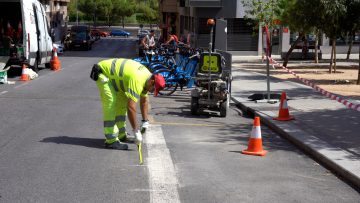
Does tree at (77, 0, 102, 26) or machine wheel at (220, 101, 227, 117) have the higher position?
tree at (77, 0, 102, 26)

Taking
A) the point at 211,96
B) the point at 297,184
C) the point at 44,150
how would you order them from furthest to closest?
the point at 211,96 < the point at 44,150 < the point at 297,184

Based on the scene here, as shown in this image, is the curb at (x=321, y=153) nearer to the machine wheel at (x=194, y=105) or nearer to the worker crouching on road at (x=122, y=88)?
the machine wheel at (x=194, y=105)

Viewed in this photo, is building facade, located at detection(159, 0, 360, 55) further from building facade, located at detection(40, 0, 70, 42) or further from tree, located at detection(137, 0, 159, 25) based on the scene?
tree, located at detection(137, 0, 159, 25)

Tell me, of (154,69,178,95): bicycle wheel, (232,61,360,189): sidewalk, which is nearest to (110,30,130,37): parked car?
(232,61,360,189): sidewalk

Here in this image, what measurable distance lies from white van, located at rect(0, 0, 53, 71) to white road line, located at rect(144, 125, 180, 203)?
12.0m

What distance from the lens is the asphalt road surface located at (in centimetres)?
721

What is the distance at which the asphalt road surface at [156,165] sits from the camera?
7214mm

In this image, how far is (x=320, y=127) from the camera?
1193 cm

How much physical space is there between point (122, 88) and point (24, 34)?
12858 millimetres

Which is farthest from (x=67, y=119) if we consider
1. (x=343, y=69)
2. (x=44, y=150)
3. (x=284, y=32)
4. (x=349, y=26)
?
(x=284, y=32)

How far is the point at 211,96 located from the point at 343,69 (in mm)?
18100

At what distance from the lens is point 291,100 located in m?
16.5

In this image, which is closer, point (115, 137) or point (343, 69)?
point (115, 137)

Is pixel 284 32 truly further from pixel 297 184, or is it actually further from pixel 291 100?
pixel 297 184
